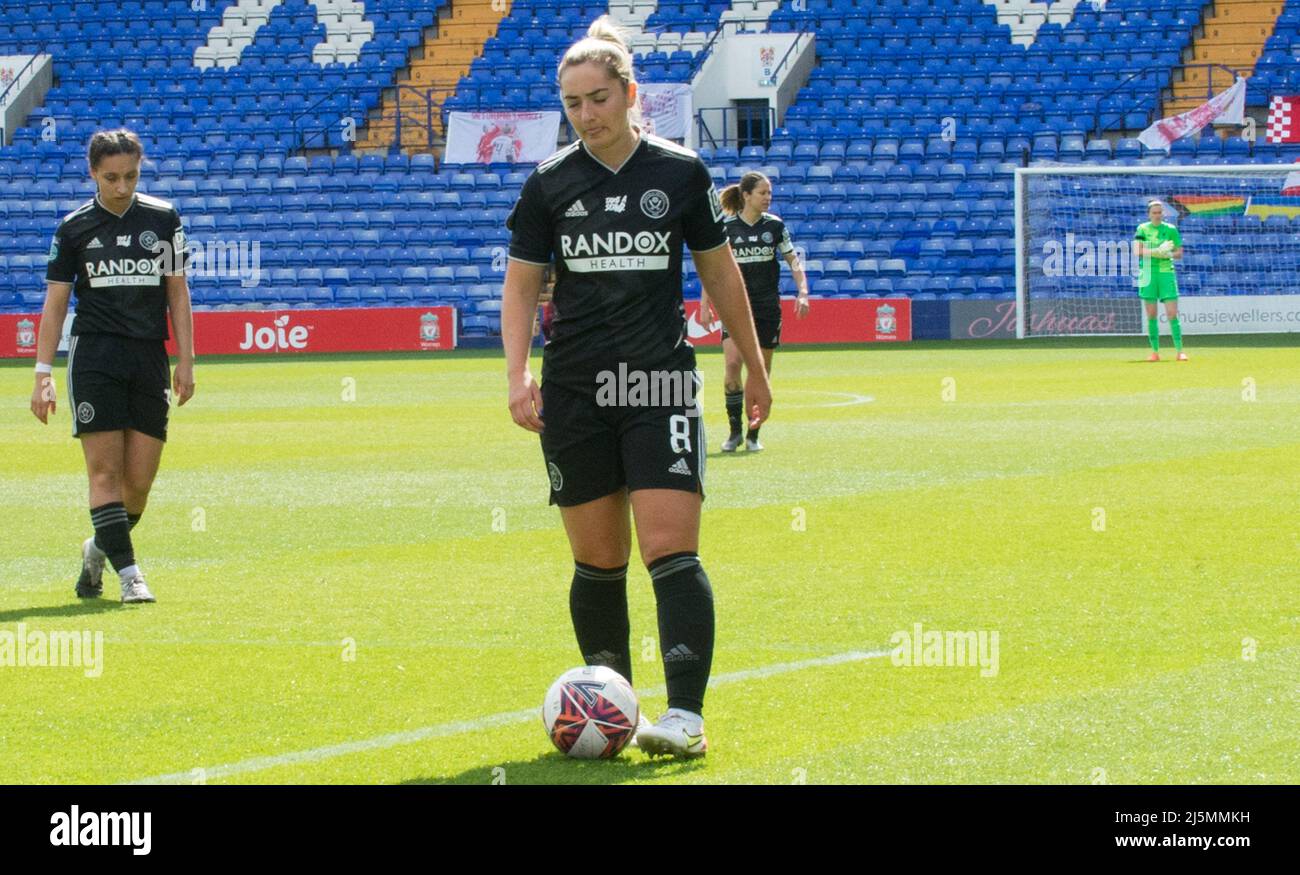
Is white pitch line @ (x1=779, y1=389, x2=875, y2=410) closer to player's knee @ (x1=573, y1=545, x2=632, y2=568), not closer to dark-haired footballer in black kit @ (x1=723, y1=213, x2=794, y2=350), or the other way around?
dark-haired footballer in black kit @ (x1=723, y1=213, x2=794, y2=350)

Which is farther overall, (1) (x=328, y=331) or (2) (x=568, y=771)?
(1) (x=328, y=331)

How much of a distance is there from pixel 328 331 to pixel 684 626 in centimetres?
2992

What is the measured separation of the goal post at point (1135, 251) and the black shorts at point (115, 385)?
26674 millimetres

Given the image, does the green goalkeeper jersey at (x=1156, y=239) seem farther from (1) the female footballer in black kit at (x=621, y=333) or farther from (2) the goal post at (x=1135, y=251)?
(1) the female footballer in black kit at (x=621, y=333)

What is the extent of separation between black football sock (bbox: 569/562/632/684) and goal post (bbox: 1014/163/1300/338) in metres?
28.9

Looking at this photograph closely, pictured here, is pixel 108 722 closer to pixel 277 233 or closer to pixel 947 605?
pixel 947 605

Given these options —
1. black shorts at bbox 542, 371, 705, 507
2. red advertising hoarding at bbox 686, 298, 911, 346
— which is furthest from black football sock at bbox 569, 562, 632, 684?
red advertising hoarding at bbox 686, 298, 911, 346

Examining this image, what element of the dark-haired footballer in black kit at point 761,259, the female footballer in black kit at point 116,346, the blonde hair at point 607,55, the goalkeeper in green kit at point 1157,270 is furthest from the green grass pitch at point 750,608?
the goalkeeper in green kit at point 1157,270

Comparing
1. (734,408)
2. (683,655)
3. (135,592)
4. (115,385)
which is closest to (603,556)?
(683,655)

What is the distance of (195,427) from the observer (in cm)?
1956

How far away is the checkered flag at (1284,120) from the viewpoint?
36.1 meters

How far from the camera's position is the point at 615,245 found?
5777 mm

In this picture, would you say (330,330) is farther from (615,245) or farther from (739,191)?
(615,245)
